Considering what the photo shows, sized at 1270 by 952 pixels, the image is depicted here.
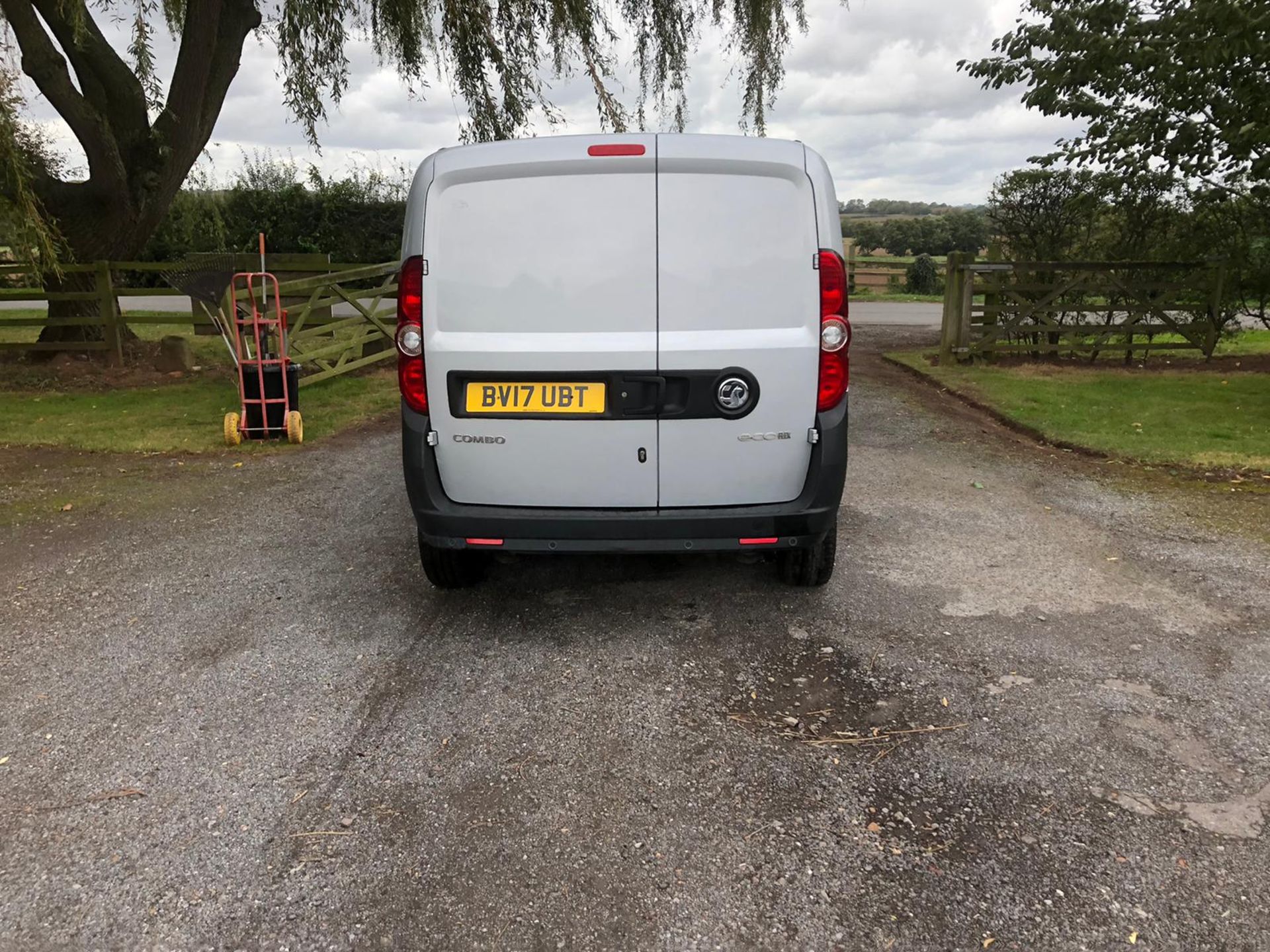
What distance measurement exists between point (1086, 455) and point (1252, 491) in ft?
4.25

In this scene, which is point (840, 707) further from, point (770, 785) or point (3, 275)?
point (3, 275)

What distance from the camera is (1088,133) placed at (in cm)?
1126

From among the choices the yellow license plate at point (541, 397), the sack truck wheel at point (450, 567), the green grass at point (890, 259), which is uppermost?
the green grass at point (890, 259)

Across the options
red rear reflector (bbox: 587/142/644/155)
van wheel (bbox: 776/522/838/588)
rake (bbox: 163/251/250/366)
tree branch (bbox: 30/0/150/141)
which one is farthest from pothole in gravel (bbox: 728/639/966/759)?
tree branch (bbox: 30/0/150/141)

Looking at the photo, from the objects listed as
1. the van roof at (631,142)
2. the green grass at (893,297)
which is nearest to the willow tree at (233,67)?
the van roof at (631,142)

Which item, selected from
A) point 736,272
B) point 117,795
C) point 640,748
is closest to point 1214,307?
point 736,272

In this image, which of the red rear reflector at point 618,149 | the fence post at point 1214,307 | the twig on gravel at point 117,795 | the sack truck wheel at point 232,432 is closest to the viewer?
the twig on gravel at point 117,795

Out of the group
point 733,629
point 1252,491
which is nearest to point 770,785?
point 733,629

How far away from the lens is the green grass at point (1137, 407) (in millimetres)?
7195

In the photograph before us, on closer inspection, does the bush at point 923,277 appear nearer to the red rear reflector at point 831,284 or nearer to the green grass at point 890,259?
the green grass at point 890,259

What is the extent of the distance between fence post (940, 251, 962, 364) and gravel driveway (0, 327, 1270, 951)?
6.90 m

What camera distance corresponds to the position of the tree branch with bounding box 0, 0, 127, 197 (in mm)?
9672

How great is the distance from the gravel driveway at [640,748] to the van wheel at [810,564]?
0.11 meters

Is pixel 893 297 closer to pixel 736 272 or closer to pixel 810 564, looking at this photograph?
pixel 810 564
